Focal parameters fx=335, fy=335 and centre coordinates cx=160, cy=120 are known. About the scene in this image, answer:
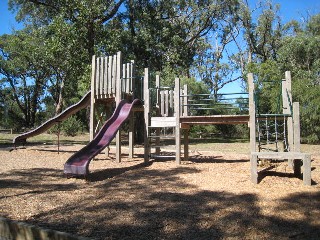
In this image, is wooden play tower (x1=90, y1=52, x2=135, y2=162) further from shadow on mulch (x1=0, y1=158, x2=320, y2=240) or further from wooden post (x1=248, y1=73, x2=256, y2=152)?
wooden post (x1=248, y1=73, x2=256, y2=152)

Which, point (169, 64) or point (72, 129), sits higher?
point (169, 64)

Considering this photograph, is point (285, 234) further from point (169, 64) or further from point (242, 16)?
point (242, 16)

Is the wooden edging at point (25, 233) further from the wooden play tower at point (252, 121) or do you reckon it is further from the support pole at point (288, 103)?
the support pole at point (288, 103)

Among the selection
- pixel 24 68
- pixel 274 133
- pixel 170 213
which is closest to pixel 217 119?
pixel 274 133

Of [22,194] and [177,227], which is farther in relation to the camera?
[22,194]

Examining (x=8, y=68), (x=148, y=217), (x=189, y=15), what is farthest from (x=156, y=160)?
(x=8, y=68)

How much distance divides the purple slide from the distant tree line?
10.5 meters

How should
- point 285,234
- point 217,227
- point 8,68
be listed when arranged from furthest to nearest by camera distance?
point 8,68, point 217,227, point 285,234

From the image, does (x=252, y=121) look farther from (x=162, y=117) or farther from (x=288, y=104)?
(x=162, y=117)

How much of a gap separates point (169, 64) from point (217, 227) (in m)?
20.9

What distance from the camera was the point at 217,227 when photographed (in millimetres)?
4602

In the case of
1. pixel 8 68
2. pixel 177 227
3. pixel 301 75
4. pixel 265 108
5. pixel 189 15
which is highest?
pixel 189 15

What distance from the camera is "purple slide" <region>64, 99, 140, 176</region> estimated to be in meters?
8.40

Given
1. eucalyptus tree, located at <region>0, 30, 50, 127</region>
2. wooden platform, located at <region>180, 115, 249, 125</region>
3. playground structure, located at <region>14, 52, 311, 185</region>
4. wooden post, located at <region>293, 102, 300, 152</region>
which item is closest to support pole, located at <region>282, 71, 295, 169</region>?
playground structure, located at <region>14, 52, 311, 185</region>
